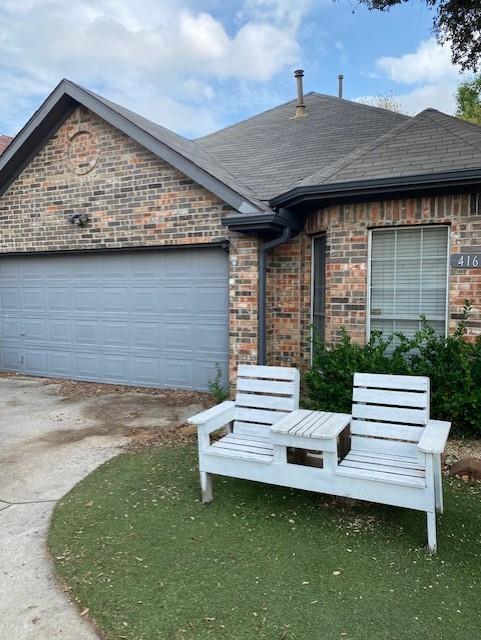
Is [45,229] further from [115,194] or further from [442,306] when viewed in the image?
[442,306]

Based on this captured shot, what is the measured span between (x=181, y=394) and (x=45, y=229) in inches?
158

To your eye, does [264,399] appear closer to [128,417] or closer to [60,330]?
[128,417]

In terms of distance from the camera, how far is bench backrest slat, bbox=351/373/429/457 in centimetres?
395

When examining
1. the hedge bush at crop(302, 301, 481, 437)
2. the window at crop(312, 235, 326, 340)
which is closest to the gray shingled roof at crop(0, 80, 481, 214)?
the window at crop(312, 235, 326, 340)

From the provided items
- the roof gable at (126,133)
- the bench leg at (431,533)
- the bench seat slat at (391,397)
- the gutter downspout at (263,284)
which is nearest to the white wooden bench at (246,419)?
the bench seat slat at (391,397)

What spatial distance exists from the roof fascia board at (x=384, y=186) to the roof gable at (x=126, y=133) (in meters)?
0.80

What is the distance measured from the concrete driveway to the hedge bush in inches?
80.2

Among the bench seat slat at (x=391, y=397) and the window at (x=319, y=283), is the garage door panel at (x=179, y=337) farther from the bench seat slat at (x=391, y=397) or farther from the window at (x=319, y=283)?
the bench seat slat at (x=391, y=397)

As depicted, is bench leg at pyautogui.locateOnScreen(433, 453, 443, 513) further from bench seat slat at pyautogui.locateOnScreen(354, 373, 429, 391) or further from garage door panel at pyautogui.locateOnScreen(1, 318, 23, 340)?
garage door panel at pyautogui.locateOnScreen(1, 318, 23, 340)

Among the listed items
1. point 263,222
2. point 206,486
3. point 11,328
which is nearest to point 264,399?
point 206,486

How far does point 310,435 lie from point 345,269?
3.22m

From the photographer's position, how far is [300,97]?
1077 centimetres

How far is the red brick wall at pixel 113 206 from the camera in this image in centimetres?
706

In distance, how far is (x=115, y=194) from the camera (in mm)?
8055
